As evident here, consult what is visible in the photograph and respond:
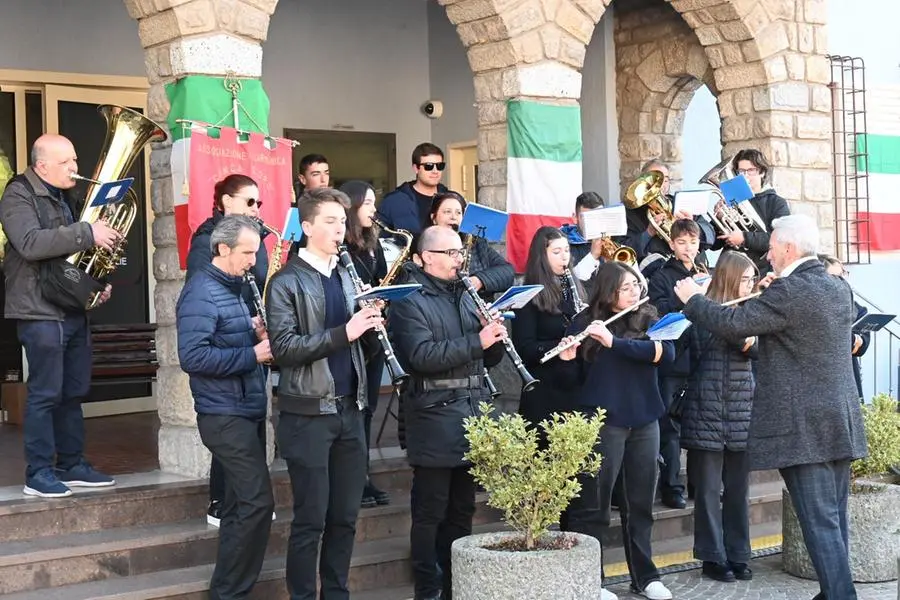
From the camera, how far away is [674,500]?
8.01 m

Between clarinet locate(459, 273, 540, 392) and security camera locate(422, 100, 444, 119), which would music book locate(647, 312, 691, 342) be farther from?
security camera locate(422, 100, 444, 119)

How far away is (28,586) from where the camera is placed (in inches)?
239

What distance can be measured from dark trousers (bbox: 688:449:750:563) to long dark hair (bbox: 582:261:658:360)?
0.87 metres

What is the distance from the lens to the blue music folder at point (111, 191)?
21.8 feet

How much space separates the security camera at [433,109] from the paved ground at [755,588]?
623cm

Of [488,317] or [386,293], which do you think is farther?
[488,317]

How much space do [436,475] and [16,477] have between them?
264 cm

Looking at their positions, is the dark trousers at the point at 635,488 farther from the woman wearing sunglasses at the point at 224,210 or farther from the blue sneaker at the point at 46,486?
the blue sneaker at the point at 46,486

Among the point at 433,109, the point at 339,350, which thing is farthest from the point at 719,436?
the point at 433,109

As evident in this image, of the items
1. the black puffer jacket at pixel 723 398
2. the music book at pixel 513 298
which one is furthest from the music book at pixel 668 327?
the black puffer jacket at pixel 723 398

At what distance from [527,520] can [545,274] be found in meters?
1.77

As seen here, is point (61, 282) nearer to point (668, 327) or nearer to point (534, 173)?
point (668, 327)

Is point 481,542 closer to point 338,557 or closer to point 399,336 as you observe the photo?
point 338,557

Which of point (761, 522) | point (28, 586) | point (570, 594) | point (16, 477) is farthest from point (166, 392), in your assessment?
point (761, 522)
